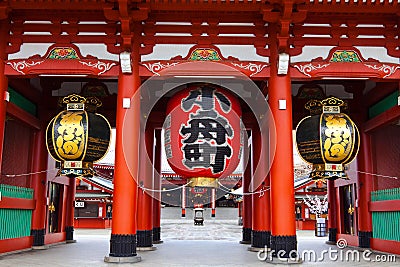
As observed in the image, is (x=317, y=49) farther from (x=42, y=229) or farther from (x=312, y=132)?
(x=42, y=229)

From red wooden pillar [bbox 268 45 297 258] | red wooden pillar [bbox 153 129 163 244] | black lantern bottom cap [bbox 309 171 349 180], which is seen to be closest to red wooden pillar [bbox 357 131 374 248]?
black lantern bottom cap [bbox 309 171 349 180]

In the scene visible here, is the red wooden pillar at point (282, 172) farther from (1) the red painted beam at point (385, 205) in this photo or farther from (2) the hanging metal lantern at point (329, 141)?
(1) the red painted beam at point (385, 205)

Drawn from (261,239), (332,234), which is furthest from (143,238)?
(332,234)

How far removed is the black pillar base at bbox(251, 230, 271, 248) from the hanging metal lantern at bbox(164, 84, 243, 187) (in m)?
5.07

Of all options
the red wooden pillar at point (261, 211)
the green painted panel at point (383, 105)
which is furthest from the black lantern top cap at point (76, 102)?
the green painted panel at point (383, 105)

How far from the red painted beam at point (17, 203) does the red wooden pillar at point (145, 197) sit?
2.98 meters

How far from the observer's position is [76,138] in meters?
7.95

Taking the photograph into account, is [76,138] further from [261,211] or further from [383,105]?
[383,105]

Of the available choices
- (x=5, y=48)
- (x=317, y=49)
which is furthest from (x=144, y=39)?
(x=317, y=49)

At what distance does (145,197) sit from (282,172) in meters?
5.16

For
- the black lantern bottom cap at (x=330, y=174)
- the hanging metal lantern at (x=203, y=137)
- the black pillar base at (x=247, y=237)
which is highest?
the hanging metal lantern at (x=203, y=137)

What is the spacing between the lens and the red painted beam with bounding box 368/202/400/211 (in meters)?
10.2

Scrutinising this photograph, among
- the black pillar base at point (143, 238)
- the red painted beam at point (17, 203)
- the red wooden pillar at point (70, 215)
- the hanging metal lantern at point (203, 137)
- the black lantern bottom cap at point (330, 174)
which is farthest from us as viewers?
the red wooden pillar at point (70, 215)

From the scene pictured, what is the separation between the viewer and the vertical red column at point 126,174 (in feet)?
26.1
